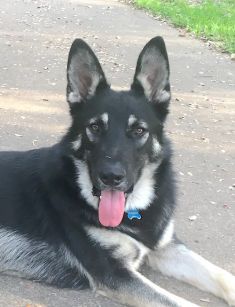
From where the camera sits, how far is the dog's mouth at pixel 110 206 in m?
3.75

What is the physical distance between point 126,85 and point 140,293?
574cm

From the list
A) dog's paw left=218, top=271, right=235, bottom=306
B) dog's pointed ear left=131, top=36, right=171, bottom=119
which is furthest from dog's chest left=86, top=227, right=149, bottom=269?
dog's pointed ear left=131, top=36, right=171, bottom=119

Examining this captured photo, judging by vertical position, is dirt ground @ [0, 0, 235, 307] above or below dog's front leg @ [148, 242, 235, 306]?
below

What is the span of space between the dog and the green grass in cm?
814

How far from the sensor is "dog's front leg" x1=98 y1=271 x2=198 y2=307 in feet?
12.0

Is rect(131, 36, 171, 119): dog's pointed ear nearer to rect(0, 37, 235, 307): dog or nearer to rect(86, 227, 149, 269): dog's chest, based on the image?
rect(0, 37, 235, 307): dog

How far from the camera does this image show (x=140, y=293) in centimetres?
368

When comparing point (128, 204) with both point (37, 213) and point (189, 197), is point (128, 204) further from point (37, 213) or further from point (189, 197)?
point (189, 197)

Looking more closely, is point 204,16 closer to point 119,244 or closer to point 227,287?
point 227,287

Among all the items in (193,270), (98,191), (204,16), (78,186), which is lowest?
(204,16)

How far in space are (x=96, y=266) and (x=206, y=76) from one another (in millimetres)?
6799

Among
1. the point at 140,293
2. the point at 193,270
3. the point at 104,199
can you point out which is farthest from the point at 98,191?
the point at 193,270

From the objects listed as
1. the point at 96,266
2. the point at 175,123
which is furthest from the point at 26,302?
the point at 175,123

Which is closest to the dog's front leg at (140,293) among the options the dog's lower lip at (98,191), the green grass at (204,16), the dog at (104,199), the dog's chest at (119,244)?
the dog at (104,199)
